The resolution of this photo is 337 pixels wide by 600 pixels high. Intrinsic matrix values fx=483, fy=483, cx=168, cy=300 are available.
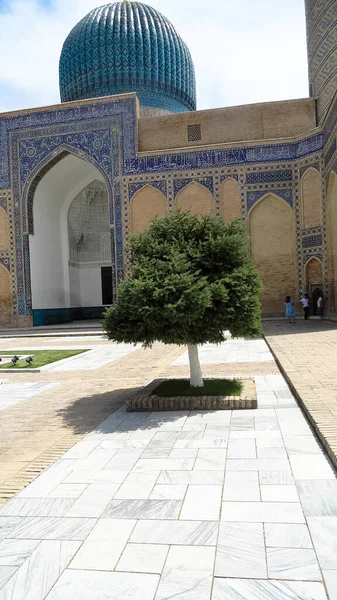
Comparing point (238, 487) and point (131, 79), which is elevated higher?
point (131, 79)

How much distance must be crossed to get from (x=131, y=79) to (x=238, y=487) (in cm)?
1846

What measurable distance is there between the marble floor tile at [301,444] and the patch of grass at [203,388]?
1077 millimetres

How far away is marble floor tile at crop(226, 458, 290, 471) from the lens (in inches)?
105

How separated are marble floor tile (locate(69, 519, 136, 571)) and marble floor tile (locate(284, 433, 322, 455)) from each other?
124cm

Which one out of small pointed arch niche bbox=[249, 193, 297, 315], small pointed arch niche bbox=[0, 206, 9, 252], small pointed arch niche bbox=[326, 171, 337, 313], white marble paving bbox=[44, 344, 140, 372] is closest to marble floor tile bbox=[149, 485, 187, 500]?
white marble paving bbox=[44, 344, 140, 372]

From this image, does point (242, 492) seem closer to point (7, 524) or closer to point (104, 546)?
point (104, 546)

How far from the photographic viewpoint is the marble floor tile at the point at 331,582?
60.8 inches

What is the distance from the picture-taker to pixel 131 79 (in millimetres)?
18281

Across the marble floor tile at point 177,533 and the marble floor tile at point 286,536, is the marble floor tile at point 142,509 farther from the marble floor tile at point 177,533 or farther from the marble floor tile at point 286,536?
the marble floor tile at point 286,536

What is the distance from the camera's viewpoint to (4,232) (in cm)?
1590

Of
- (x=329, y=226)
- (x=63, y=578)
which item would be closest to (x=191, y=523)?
(x=63, y=578)

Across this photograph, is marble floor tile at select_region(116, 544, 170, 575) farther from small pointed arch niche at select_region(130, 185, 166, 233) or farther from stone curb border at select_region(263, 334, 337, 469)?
small pointed arch niche at select_region(130, 185, 166, 233)

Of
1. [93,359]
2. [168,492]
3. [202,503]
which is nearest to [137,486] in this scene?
[168,492]

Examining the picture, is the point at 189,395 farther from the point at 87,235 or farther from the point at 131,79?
the point at 131,79
